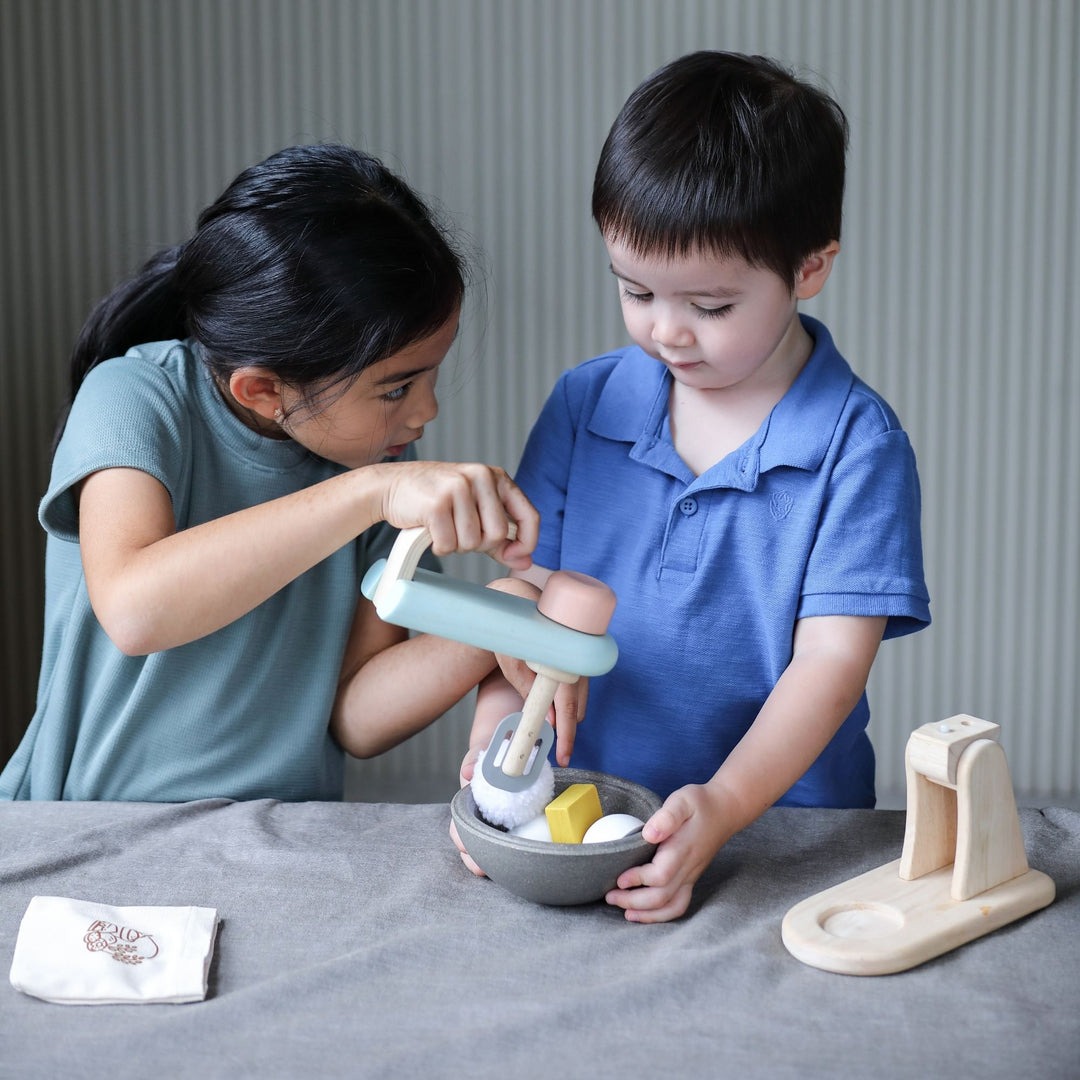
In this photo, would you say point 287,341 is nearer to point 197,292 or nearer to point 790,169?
point 197,292

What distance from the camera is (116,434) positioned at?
3.08ft

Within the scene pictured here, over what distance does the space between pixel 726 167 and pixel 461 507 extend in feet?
1.05

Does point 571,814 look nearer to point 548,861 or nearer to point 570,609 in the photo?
point 548,861

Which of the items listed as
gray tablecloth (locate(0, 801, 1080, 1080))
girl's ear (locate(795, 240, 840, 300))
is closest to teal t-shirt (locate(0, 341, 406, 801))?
gray tablecloth (locate(0, 801, 1080, 1080))

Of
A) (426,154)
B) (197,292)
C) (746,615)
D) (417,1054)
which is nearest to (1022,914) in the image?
(746,615)

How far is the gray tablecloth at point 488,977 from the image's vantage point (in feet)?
2.07

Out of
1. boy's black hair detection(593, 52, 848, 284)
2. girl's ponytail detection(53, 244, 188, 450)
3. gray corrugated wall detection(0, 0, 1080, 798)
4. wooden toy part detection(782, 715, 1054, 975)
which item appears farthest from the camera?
gray corrugated wall detection(0, 0, 1080, 798)

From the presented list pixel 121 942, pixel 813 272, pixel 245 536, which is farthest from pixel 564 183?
pixel 121 942

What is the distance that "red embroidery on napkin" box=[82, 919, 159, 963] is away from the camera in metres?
0.72

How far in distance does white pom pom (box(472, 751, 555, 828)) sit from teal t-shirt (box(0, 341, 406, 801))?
0.32 m

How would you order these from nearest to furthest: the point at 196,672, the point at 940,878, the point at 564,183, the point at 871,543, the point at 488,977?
1. the point at 488,977
2. the point at 940,878
3. the point at 871,543
4. the point at 196,672
5. the point at 564,183

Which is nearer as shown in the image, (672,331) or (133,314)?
(672,331)

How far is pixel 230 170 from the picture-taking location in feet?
7.48

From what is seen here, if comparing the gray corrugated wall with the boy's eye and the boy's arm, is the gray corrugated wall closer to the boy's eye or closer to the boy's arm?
the boy's eye
